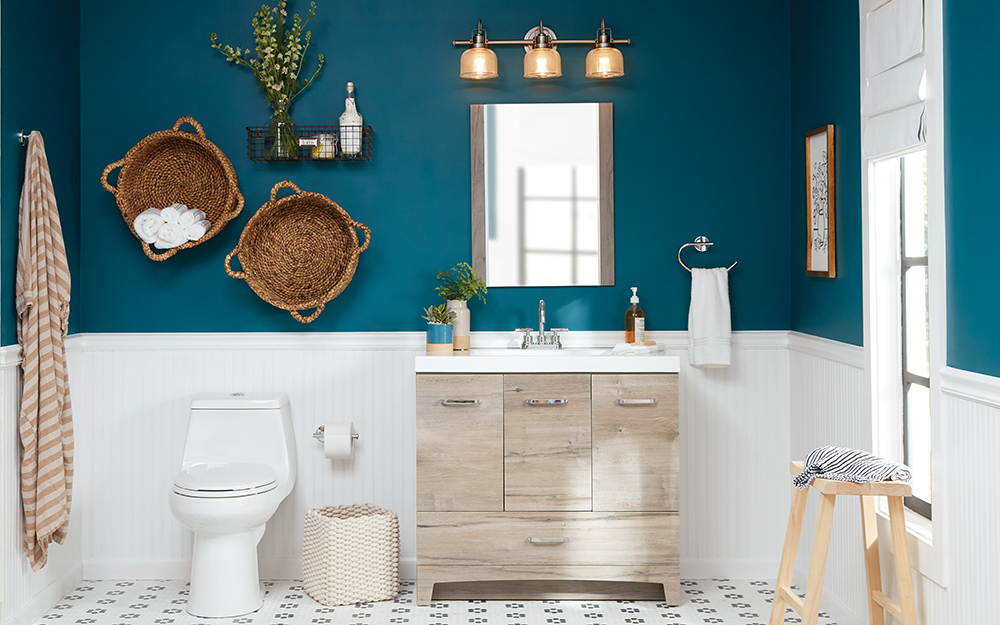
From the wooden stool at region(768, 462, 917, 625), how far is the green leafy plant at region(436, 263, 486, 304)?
1.38m

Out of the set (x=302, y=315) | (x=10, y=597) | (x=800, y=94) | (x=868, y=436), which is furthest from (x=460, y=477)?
(x=800, y=94)

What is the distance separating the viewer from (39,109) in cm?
309

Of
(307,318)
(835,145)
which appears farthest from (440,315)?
(835,145)

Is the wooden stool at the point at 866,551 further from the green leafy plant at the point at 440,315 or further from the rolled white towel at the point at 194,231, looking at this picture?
the rolled white towel at the point at 194,231

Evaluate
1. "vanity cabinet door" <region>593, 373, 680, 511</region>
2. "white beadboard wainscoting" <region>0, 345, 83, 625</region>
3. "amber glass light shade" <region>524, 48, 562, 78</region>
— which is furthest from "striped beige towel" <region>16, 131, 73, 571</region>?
"vanity cabinet door" <region>593, 373, 680, 511</region>

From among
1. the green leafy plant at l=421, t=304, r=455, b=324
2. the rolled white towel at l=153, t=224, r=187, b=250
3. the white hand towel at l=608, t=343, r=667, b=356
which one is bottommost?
the white hand towel at l=608, t=343, r=667, b=356

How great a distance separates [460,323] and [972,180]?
1850 millimetres

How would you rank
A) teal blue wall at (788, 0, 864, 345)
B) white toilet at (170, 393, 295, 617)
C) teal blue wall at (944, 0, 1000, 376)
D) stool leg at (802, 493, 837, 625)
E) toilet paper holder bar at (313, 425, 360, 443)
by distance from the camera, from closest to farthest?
1. teal blue wall at (944, 0, 1000, 376)
2. stool leg at (802, 493, 837, 625)
3. teal blue wall at (788, 0, 864, 345)
4. white toilet at (170, 393, 295, 617)
5. toilet paper holder bar at (313, 425, 360, 443)

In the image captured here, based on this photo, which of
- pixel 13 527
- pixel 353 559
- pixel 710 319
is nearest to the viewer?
pixel 13 527

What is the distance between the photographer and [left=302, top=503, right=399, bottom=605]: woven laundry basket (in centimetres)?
312

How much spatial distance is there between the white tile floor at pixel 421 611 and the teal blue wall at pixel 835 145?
107 cm

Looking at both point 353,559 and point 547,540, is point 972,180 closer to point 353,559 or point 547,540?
point 547,540

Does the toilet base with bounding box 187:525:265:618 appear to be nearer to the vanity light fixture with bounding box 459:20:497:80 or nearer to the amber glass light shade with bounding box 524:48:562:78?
the vanity light fixture with bounding box 459:20:497:80

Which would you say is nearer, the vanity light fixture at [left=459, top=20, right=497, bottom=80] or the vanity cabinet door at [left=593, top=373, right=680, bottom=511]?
the vanity cabinet door at [left=593, top=373, right=680, bottom=511]
